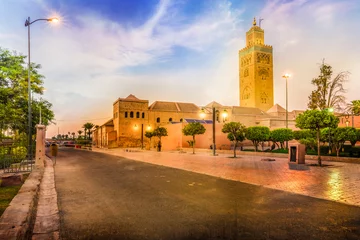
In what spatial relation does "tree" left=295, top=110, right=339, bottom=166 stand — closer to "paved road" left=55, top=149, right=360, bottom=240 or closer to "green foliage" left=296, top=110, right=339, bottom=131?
"green foliage" left=296, top=110, right=339, bottom=131

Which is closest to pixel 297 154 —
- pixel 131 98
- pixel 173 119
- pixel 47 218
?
pixel 47 218

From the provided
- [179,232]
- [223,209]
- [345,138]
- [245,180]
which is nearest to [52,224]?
[179,232]

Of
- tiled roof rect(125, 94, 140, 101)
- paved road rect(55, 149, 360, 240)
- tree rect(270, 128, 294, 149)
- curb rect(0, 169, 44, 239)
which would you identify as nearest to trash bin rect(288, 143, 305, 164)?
paved road rect(55, 149, 360, 240)

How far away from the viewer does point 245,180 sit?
32.6ft

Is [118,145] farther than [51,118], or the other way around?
[118,145]

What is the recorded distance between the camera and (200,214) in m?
5.32

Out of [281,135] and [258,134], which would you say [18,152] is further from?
[281,135]

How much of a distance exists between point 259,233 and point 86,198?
15.4 ft

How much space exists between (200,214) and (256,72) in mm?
93310

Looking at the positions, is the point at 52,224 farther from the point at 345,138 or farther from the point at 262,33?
the point at 262,33

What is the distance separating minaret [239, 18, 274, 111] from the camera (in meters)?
92.2

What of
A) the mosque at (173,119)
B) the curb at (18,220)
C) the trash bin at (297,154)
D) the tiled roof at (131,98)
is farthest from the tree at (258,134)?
the tiled roof at (131,98)

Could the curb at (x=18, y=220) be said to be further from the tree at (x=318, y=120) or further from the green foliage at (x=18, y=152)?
the tree at (x=318, y=120)

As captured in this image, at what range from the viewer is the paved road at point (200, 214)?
13.9ft
